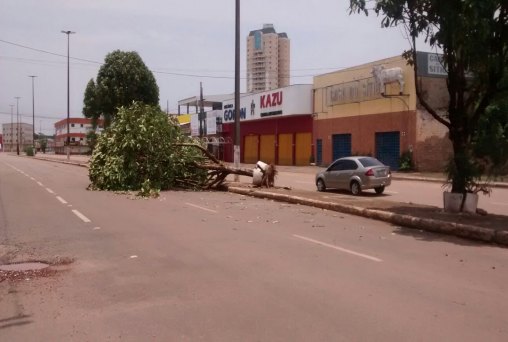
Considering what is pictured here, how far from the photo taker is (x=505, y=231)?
405 inches

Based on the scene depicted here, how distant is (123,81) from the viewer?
139ft

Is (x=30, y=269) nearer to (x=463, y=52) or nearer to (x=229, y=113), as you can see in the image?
(x=463, y=52)

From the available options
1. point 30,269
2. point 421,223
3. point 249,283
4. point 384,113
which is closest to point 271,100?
point 384,113

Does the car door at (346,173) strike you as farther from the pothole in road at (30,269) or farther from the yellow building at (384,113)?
the pothole in road at (30,269)

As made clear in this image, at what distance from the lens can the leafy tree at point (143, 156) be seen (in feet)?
72.5

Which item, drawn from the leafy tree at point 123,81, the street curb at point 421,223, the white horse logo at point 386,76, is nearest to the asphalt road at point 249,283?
the street curb at point 421,223

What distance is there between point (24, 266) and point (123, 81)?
35.7 m

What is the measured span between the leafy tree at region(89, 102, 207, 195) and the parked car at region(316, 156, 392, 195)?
18.2 ft

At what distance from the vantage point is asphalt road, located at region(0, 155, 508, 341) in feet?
17.4

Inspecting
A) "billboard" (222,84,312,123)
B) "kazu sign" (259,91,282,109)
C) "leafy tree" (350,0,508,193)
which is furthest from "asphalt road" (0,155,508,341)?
"kazu sign" (259,91,282,109)

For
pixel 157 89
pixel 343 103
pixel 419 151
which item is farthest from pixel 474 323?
pixel 157 89

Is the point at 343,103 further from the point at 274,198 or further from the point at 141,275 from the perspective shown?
the point at 141,275

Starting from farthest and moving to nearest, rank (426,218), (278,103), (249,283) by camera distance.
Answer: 1. (278,103)
2. (426,218)
3. (249,283)

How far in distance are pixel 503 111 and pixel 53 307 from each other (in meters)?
30.0
